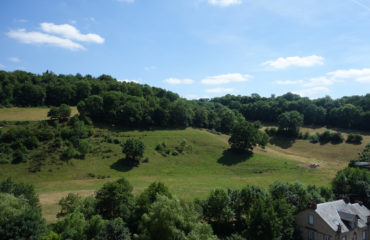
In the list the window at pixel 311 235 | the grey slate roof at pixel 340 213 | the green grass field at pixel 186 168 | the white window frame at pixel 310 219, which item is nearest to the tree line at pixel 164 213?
the window at pixel 311 235

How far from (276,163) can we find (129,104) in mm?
59383

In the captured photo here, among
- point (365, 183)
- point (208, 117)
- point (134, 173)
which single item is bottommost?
point (134, 173)

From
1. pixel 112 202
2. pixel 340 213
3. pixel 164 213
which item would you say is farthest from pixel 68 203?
pixel 340 213

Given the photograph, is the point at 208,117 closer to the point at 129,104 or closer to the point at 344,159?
the point at 129,104

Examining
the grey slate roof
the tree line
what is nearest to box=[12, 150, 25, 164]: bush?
the tree line

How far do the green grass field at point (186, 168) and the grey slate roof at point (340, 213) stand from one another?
70.4 feet

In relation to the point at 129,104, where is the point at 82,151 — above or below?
below

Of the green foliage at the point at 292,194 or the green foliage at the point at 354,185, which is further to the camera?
the green foliage at the point at 354,185

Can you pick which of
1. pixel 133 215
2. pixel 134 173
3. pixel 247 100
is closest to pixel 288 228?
pixel 133 215

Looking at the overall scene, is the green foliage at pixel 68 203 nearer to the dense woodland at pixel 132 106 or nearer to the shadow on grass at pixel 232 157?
the shadow on grass at pixel 232 157

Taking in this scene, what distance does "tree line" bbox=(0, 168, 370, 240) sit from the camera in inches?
1048

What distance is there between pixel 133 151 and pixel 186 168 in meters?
16.1

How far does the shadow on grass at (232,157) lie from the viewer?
77.9 metres

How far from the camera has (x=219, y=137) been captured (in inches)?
3957
